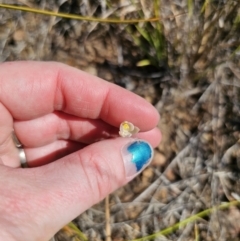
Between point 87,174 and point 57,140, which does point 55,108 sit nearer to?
point 57,140

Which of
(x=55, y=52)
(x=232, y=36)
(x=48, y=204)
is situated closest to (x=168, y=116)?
(x=232, y=36)

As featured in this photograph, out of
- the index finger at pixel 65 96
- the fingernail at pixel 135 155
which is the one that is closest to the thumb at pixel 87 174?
the fingernail at pixel 135 155

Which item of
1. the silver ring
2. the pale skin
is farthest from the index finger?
the silver ring

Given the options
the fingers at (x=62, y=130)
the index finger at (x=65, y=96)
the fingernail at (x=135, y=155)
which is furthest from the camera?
the fingers at (x=62, y=130)

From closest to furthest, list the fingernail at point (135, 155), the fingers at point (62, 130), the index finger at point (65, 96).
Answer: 1. the fingernail at point (135, 155)
2. the index finger at point (65, 96)
3. the fingers at point (62, 130)

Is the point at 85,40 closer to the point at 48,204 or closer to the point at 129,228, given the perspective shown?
the point at 129,228

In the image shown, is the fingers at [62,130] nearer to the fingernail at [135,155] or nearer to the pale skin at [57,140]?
the pale skin at [57,140]

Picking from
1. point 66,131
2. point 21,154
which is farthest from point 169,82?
point 21,154
